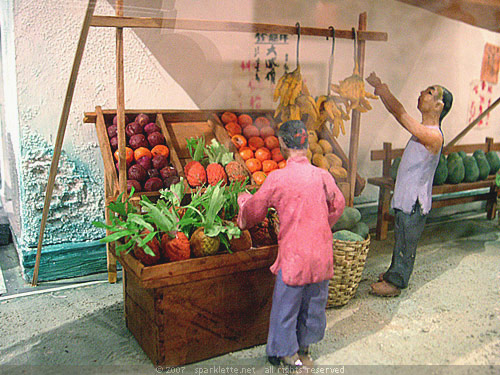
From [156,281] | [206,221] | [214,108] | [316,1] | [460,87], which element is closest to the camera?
[156,281]

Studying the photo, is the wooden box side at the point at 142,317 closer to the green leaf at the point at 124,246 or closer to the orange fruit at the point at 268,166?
the green leaf at the point at 124,246

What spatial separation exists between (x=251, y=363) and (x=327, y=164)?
1496mm

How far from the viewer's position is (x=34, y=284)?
3205 millimetres

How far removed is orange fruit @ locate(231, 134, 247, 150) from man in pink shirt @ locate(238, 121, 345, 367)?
106cm

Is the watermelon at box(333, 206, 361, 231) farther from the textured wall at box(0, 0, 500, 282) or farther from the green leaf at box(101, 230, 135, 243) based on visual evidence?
the green leaf at box(101, 230, 135, 243)

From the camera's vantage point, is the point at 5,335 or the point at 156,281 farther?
the point at 5,335

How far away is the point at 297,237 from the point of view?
2.12 m

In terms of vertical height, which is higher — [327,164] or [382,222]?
[327,164]

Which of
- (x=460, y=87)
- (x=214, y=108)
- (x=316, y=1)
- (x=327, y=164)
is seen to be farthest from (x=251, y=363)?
(x=460, y=87)

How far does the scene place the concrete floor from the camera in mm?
2340

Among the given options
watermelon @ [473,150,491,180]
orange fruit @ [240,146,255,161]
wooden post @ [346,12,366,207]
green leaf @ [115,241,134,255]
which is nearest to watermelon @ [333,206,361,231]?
wooden post @ [346,12,366,207]

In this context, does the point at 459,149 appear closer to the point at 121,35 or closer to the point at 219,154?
the point at 219,154

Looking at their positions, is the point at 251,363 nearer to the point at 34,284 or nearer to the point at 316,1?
the point at 34,284

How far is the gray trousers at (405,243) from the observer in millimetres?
3006
